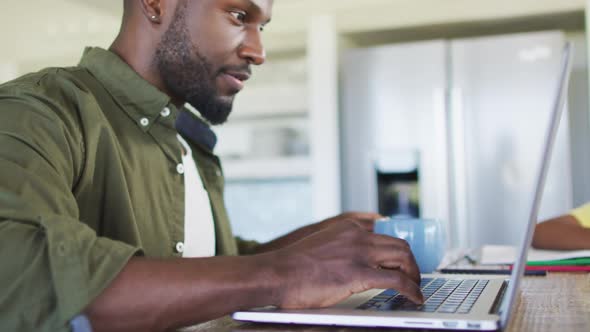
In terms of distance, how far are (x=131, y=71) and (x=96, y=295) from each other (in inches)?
26.9

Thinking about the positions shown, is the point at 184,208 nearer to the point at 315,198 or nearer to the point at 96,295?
the point at 96,295

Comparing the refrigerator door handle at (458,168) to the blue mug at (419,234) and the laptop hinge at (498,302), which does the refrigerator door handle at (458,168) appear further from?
the laptop hinge at (498,302)

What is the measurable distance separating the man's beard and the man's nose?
0.07 meters

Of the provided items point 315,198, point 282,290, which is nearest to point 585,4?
point 315,198

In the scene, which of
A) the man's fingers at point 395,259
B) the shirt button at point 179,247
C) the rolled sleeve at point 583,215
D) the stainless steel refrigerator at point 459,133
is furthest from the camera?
the stainless steel refrigerator at point 459,133

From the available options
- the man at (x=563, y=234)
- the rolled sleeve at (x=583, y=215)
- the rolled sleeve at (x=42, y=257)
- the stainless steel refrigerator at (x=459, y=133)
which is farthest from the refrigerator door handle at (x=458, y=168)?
the rolled sleeve at (x=42, y=257)

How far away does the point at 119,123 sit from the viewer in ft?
3.70

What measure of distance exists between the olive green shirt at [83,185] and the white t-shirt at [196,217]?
4cm

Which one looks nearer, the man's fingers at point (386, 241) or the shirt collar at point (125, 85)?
the man's fingers at point (386, 241)

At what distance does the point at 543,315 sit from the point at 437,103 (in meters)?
2.57

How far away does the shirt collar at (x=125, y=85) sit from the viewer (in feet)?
3.85

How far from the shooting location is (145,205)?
1103mm

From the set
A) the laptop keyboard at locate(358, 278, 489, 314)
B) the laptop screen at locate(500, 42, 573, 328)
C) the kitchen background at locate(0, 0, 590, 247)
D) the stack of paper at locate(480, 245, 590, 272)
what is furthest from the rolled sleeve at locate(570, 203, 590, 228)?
the kitchen background at locate(0, 0, 590, 247)

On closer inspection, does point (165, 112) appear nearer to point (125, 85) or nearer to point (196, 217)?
point (125, 85)
